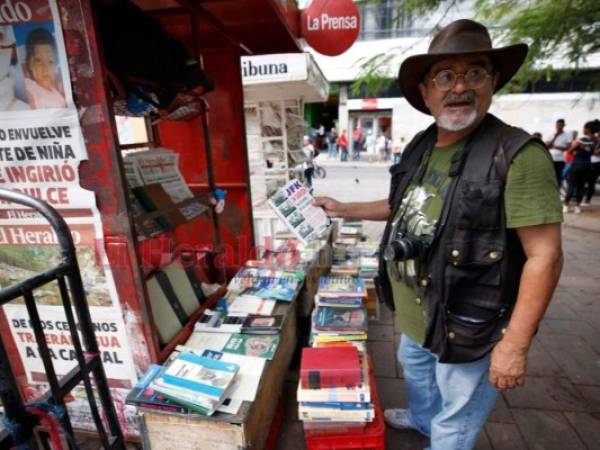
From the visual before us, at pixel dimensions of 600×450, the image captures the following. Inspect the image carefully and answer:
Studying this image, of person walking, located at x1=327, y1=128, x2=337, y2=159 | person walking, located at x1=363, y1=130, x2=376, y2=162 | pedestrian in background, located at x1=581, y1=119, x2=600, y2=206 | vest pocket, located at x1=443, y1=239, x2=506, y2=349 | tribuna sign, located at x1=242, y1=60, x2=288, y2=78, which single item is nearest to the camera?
vest pocket, located at x1=443, y1=239, x2=506, y2=349

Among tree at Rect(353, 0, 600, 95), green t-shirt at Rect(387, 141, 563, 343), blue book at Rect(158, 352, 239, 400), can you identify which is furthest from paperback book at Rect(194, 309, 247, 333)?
tree at Rect(353, 0, 600, 95)

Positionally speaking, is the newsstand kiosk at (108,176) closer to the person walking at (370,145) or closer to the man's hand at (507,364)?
the man's hand at (507,364)

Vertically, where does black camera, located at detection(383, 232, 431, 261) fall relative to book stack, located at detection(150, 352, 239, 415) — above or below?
above

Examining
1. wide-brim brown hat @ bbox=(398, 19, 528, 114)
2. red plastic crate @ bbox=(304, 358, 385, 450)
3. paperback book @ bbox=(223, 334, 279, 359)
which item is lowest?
red plastic crate @ bbox=(304, 358, 385, 450)

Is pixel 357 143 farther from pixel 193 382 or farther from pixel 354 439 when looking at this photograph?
pixel 193 382

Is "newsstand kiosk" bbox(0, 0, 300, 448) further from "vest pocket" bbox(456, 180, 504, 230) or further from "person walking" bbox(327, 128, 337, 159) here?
"person walking" bbox(327, 128, 337, 159)

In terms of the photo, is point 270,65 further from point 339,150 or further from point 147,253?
Result: point 339,150

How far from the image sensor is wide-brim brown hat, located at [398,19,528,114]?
133 cm

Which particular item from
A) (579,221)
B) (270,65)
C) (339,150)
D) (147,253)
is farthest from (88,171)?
(339,150)

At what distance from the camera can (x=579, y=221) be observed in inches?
262

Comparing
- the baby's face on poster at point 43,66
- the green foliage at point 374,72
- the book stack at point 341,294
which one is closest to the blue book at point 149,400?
the book stack at point 341,294

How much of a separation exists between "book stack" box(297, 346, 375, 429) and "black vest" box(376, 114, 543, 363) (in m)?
0.48

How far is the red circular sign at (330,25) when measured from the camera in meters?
2.74

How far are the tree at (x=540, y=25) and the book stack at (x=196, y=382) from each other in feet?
11.9
